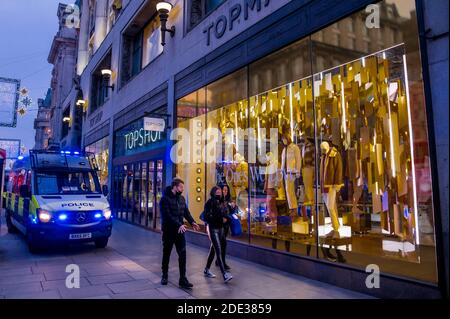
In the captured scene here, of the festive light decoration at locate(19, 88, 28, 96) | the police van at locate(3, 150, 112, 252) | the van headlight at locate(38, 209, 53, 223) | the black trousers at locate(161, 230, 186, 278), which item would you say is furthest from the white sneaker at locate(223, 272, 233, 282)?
the festive light decoration at locate(19, 88, 28, 96)

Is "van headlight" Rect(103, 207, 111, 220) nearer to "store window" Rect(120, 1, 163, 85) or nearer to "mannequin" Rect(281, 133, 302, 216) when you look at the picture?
"mannequin" Rect(281, 133, 302, 216)

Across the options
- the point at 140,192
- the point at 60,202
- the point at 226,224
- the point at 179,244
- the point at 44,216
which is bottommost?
the point at 179,244

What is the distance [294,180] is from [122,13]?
48.2 ft

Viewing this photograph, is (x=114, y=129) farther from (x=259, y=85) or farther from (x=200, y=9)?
(x=259, y=85)

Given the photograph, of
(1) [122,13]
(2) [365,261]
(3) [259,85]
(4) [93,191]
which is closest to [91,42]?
(1) [122,13]

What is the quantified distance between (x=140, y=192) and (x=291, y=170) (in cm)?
851

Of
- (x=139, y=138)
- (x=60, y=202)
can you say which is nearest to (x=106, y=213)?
(x=60, y=202)

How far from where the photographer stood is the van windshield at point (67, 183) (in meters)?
9.53

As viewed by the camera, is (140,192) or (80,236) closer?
(80,236)

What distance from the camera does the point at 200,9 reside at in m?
12.2

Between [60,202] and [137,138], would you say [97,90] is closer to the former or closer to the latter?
[137,138]

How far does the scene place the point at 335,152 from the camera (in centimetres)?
817

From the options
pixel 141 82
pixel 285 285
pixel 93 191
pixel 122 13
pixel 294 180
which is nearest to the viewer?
pixel 285 285

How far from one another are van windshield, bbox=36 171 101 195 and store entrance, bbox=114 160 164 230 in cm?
329
